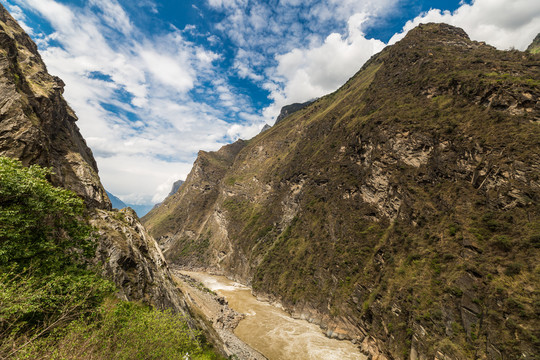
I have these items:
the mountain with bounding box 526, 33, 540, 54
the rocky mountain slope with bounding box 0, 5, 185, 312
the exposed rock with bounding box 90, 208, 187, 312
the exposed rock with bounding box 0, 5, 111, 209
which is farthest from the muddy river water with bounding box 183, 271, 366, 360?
the mountain with bounding box 526, 33, 540, 54

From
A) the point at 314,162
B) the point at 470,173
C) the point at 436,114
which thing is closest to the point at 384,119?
the point at 436,114

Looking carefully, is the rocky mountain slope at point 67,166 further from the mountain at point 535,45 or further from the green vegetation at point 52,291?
the mountain at point 535,45

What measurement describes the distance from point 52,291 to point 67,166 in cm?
3175

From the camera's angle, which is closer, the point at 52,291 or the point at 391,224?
the point at 52,291

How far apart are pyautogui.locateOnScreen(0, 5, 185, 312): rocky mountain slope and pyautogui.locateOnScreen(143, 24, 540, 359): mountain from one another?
31.4m

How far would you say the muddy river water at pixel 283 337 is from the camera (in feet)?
112

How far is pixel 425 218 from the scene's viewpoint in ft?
121

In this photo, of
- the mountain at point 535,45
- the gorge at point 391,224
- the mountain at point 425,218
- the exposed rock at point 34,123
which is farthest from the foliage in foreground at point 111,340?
the mountain at point 535,45

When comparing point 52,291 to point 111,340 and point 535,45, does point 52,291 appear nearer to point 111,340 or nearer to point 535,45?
point 111,340

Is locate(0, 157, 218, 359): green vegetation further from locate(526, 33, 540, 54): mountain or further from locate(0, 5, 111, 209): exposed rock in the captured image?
locate(526, 33, 540, 54): mountain

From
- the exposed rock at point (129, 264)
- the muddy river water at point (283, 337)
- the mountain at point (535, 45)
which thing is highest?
the mountain at point (535, 45)

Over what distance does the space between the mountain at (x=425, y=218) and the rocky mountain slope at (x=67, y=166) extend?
3140cm

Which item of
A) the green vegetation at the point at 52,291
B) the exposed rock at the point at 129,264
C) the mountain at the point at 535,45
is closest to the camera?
the green vegetation at the point at 52,291

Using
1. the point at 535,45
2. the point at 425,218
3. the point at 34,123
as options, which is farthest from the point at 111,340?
the point at 535,45
